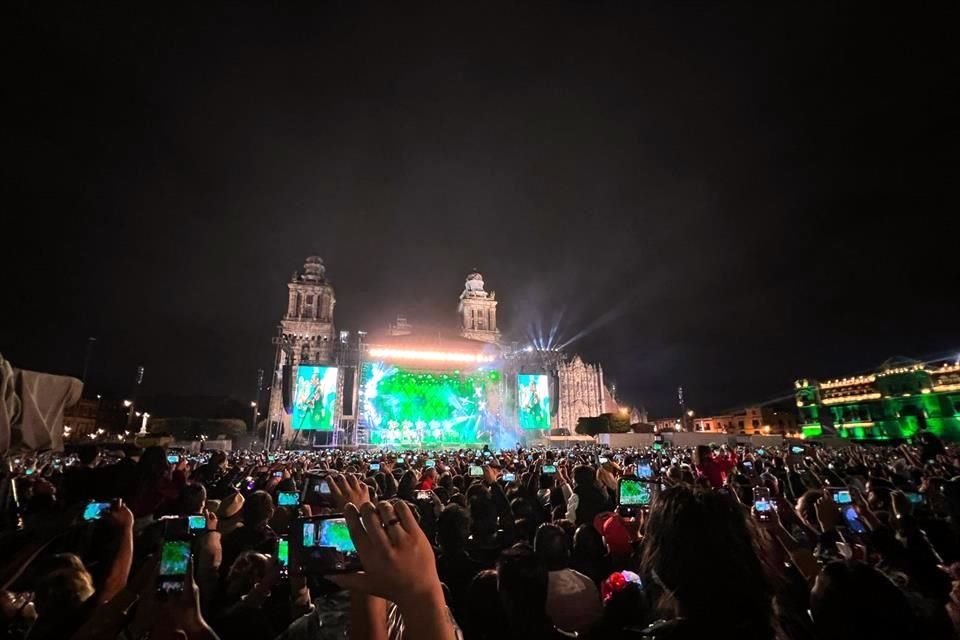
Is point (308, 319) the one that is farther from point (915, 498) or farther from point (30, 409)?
point (915, 498)

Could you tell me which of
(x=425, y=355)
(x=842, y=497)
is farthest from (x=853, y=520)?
(x=425, y=355)

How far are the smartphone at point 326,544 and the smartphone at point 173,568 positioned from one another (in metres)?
0.44

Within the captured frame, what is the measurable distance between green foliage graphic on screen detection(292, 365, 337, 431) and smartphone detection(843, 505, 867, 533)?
111ft

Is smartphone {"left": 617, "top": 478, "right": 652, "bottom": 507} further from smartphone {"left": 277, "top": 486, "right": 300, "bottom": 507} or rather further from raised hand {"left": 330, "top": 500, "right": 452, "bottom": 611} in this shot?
raised hand {"left": 330, "top": 500, "right": 452, "bottom": 611}

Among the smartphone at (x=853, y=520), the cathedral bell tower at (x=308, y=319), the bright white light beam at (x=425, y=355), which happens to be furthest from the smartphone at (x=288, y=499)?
the cathedral bell tower at (x=308, y=319)

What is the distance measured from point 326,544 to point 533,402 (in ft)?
125

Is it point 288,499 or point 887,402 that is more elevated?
point 887,402

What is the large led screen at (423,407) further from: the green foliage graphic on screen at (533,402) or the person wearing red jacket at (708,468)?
the person wearing red jacket at (708,468)

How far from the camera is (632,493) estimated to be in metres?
5.50

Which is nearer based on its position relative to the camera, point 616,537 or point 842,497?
point 616,537

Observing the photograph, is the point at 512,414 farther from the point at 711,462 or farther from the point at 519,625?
the point at 519,625

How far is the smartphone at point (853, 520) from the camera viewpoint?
14.3 feet

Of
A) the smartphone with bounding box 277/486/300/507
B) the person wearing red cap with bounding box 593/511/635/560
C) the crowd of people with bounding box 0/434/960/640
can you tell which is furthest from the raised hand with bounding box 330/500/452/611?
the smartphone with bounding box 277/486/300/507

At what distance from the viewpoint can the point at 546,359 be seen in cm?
4312
